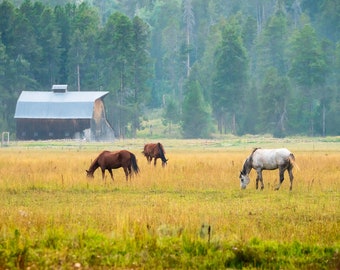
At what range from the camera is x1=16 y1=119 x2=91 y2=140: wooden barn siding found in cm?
8675

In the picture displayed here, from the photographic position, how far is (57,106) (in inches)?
3460

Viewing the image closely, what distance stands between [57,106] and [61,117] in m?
1.70

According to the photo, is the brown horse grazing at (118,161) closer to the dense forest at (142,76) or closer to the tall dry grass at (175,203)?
the tall dry grass at (175,203)

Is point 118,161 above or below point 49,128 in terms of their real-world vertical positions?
below

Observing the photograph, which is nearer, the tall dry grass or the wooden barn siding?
the tall dry grass

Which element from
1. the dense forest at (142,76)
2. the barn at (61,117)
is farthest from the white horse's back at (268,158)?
the dense forest at (142,76)

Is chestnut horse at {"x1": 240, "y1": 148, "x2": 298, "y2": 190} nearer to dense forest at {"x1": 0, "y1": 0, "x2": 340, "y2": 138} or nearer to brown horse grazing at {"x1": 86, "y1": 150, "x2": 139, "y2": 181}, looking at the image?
brown horse grazing at {"x1": 86, "y1": 150, "x2": 139, "y2": 181}

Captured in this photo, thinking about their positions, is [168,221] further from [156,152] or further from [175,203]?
[156,152]

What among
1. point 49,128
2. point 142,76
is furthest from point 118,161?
point 142,76

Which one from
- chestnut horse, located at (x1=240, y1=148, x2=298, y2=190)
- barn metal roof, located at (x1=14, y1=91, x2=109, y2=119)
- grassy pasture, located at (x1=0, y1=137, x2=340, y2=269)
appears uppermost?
barn metal roof, located at (x1=14, y1=91, x2=109, y2=119)

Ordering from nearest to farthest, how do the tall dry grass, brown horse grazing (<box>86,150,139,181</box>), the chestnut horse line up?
the tall dry grass
the chestnut horse
brown horse grazing (<box>86,150,139,181</box>)

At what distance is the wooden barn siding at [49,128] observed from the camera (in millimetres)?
86750

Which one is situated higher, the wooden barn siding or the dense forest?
the dense forest

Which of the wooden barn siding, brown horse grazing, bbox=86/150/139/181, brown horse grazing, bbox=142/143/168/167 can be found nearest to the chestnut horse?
brown horse grazing, bbox=86/150/139/181
